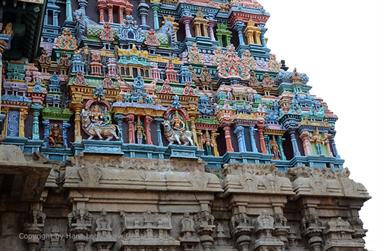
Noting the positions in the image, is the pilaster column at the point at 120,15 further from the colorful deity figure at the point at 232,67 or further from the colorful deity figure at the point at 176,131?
the colorful deity figure at the point at 176,131

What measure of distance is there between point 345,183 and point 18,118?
8869 mm

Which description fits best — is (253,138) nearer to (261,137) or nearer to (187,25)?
(261,137)

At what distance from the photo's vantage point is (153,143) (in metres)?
Result: 16.0

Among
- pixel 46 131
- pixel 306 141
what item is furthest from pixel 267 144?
pixel 46 131

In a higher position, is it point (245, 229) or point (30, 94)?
point (30, 94)

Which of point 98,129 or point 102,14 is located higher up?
point 102,14

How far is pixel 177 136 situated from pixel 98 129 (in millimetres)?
2128

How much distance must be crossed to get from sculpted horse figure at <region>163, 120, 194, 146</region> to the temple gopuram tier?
4 centimetres

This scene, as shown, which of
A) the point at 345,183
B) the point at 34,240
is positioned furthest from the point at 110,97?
the point at 345,183

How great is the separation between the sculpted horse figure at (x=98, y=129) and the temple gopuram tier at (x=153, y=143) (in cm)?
3

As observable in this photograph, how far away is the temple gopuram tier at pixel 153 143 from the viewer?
13.9 metres

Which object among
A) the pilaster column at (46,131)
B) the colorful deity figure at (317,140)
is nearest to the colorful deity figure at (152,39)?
the pilaster column at (46,131)

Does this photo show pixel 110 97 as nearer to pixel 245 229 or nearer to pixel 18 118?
pixel 18 118

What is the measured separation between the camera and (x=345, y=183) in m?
16.6
